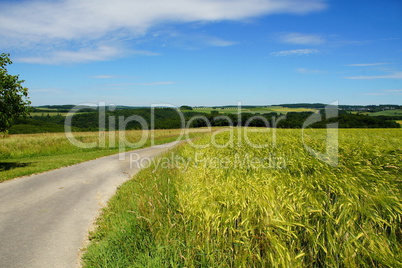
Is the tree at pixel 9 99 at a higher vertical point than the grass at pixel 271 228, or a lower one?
higher

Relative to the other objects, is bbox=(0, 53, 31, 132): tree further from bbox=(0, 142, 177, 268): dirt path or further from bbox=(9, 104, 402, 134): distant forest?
bbox=(9, 104, 402, 134): distant forest

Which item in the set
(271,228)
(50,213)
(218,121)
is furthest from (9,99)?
(218,121)

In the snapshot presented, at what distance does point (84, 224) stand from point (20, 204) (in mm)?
2584

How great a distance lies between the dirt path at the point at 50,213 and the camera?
179 inches

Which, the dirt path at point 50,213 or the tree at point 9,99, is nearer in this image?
the dirt path at point 50,213

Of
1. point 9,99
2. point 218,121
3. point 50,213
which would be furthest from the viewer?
point 218,121

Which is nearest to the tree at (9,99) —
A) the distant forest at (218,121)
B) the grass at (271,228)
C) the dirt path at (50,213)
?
the dirt path at (50,213)

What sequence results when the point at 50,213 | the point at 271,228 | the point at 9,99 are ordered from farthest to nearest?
the point at 9,99 < the point at 50,213 < the point at 271,228

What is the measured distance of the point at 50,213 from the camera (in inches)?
253

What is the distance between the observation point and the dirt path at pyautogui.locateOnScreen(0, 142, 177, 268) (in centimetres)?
455

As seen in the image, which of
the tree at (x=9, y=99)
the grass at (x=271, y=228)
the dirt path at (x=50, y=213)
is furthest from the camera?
the tree at (x=9, y=99)

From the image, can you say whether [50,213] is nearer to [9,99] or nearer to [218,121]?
[9,99]

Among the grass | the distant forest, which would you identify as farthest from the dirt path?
the distant forest

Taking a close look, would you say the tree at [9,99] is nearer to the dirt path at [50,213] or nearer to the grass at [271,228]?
the dirt path at [50,213]
